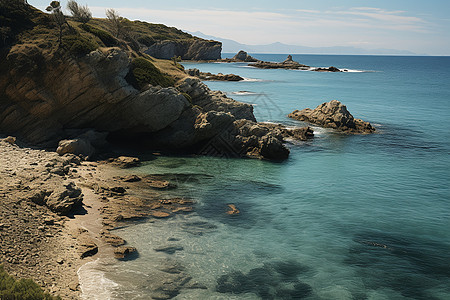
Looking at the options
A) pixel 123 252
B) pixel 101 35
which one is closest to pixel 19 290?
pixel 123 252

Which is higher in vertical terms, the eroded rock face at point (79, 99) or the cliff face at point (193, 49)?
the cliff face at point (193, 49)

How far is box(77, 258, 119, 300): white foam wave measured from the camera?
13.8 meters

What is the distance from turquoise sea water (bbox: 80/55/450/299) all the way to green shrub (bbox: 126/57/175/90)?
8053 millimetres

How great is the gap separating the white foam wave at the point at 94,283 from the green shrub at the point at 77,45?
22.1 m

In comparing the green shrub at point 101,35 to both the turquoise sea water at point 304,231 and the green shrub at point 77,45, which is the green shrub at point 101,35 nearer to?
the green shrub at point 77,45

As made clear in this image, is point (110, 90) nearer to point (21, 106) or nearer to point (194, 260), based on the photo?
point (21, 106)

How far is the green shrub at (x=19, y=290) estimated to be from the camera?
1102cm

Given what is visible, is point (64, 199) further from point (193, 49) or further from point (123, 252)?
point (193, 49)

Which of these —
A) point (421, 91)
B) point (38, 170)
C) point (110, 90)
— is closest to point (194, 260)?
point (38, 170)

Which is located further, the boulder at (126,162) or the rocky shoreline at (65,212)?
the boulder at (126,162)

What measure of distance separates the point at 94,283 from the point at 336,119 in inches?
1713

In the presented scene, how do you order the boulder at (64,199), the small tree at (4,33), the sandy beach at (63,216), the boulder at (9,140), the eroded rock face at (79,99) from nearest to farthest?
1. the sandy beach at (63,216)
2. the boulder at (64,199)
3. the boulder at (9,140)
4. the eroded rock face at (79,99)
5. the small tree at (4,33)

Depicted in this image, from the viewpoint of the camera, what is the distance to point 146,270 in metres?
15.8

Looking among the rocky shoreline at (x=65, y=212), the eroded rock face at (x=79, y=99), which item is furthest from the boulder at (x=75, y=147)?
the eroded rock face at (x=79, y=99)
